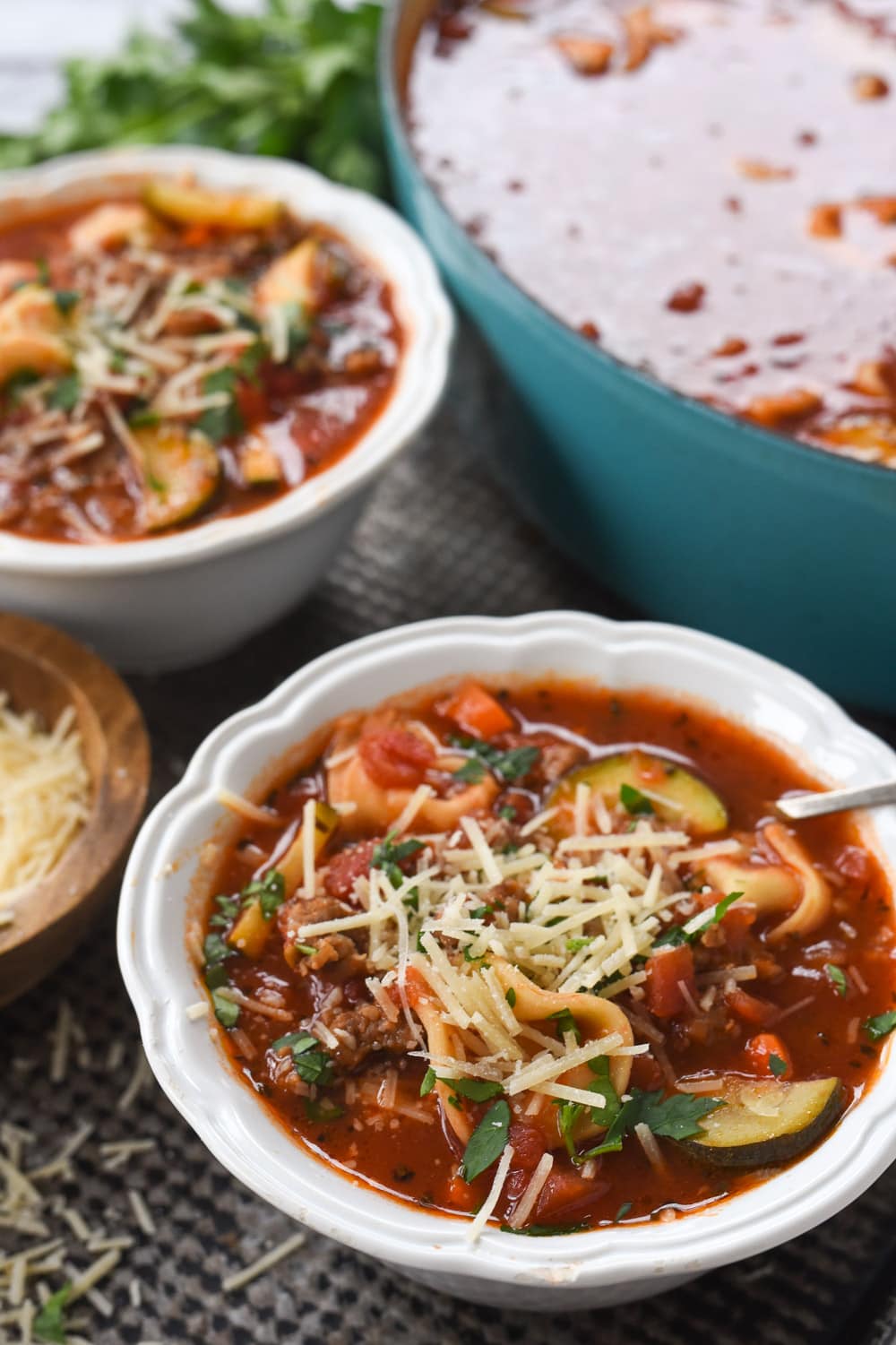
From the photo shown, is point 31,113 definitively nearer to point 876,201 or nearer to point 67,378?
point 67,378

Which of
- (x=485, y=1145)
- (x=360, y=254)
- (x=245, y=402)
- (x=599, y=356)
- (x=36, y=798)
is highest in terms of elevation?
(x=599, y=356)

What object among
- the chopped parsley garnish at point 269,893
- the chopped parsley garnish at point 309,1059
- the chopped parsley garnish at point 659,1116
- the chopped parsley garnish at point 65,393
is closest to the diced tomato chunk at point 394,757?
the chopped parsley garnish at point 269,893

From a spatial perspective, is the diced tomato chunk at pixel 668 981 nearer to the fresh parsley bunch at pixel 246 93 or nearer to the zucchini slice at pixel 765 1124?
the zucchini slice at pixel 765 1124

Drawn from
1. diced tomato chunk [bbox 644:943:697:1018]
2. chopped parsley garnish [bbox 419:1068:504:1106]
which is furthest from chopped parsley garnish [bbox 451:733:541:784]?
chopped parsley garnish [bbox 419:1068:504:1106]

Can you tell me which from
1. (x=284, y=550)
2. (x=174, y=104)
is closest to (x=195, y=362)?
(x=284, y=550)

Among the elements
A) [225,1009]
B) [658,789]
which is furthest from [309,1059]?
[658,789]

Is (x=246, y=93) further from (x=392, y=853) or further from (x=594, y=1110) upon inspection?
(x=594, y=1110)
